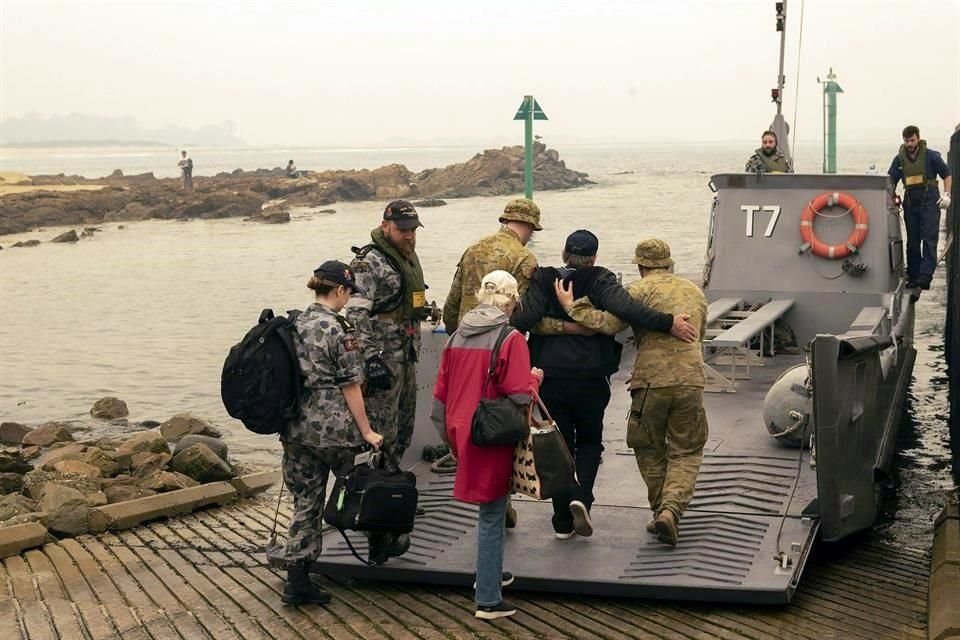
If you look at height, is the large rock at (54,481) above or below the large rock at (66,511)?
below

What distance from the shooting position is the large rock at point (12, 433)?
14538 mm

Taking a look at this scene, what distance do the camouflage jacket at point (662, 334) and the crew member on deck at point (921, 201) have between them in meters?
7.02

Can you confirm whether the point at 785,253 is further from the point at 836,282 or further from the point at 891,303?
the point at 891,303

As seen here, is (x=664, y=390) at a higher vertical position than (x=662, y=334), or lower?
lower

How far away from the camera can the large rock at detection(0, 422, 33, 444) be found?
14538mm

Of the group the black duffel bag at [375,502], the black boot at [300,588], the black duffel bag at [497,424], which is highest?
the black duffel bag at [497,424]

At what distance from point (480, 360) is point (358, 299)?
49.6 inches

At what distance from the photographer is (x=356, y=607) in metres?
6.10

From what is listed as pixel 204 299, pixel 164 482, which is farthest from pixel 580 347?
pixel 204 299

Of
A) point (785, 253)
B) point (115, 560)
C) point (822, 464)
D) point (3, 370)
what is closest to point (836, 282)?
point (785, 253)

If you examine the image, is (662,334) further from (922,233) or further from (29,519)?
(922,233)

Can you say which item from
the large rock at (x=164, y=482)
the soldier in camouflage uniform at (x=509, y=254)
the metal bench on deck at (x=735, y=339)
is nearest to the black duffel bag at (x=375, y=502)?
the soldier in camouflage uniform at (x=509, y=254)

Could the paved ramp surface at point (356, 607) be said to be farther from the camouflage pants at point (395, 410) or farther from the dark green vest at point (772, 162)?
the dark green vest at point (772, 162)

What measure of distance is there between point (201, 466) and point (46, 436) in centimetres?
405
